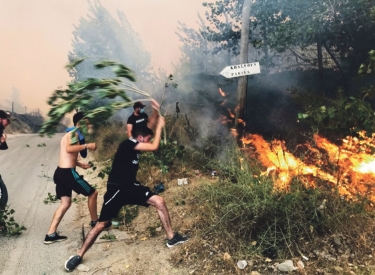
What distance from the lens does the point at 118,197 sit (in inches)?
164

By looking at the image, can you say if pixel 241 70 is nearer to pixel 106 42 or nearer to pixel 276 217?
pixel 276 217

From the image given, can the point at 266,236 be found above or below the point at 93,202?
below

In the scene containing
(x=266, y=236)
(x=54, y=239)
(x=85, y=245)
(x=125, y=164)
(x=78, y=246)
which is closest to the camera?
(x=266, y=236)

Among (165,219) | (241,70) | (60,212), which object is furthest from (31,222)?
(241,70)

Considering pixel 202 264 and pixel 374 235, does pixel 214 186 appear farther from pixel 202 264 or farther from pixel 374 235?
pixel 374 235

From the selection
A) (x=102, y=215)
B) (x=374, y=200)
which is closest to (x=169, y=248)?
(x=102, y=215)

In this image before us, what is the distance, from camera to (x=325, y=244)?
12.5ft

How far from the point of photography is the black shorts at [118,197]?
4.11m

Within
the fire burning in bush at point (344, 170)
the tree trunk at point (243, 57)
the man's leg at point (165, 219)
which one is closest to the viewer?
the man's leg at point (165, 219)

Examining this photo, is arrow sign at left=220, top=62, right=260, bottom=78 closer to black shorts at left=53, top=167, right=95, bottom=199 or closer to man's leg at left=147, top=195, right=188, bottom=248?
man's leg at left=147, top=195, right=188, bottom=248

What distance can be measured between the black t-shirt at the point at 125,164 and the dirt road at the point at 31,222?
51.6 inches

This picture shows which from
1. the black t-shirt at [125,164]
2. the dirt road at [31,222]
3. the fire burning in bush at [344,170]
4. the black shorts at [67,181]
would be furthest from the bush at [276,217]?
the dirt road at [31,222]

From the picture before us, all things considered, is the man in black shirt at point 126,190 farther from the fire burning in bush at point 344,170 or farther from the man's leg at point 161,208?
the fire burning in bush at point 344,170

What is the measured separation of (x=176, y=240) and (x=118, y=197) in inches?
36.3
